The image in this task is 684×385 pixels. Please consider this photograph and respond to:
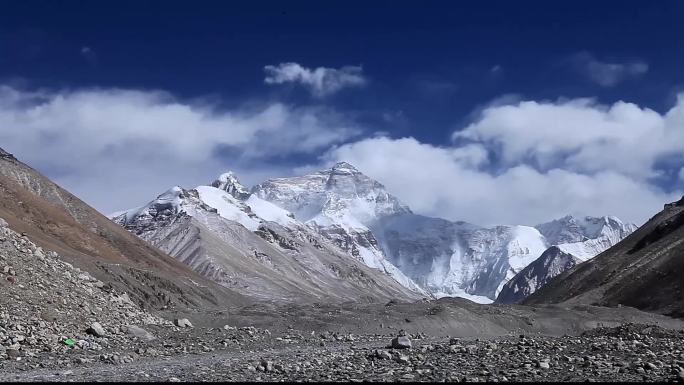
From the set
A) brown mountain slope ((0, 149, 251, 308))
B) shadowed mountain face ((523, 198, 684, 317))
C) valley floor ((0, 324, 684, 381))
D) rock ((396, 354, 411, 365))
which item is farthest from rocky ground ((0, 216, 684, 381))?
shadowed mountain face ((523, 198, 684, 317))

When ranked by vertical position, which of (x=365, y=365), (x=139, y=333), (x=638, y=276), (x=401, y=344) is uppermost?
(x=638, y=276)

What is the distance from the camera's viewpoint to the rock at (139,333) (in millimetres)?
40062

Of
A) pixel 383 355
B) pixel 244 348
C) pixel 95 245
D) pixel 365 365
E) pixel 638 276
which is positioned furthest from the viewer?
pixel 95 245

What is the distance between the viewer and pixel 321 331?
57438mm

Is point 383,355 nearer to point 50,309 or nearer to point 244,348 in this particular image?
point 244,348

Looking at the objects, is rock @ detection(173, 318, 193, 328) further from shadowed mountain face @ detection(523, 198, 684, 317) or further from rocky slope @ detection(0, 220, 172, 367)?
shadowed mountain face @ detection(523, 198, 684, 317)

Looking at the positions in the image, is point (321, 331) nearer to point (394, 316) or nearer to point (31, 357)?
point (394, 316)

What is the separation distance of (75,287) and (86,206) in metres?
142

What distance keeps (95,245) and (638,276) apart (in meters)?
102

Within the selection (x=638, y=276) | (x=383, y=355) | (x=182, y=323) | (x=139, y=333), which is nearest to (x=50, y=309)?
(x=139, y=333)

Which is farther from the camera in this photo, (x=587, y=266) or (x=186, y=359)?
(x=587, y=266)

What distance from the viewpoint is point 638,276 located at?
118688 mm

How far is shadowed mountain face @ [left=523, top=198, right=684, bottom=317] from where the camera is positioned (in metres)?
104

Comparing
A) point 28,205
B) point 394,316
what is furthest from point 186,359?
point 28,205
